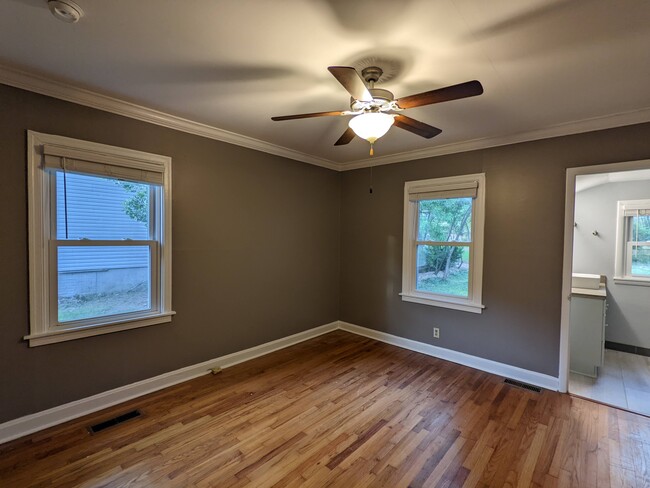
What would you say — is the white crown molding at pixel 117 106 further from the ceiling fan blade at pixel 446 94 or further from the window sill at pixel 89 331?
the ceiling fan blade at pixel 446 94

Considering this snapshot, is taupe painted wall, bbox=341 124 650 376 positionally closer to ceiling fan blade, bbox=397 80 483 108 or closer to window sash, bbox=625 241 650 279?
ceiling fan blade, bbox=397 80 483 108

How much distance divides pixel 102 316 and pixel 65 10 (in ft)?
7.09

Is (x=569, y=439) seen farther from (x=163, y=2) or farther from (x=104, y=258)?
(x=104, y=258)

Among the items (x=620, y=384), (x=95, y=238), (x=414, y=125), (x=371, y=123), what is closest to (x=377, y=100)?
(x=371, y=123)

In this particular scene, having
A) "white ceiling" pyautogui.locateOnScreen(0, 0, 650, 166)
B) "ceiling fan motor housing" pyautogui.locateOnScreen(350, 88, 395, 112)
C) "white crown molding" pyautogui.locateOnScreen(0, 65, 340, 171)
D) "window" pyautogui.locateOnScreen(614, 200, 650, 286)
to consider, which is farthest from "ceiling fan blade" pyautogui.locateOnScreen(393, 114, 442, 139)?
"window" pyautogui.locateOnScreen(614, 200, 650, 286)

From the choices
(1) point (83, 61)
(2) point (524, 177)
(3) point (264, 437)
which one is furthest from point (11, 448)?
(2) point (524, 177)

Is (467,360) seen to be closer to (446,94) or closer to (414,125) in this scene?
(414,125)

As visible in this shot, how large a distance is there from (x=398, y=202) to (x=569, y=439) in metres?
2.84

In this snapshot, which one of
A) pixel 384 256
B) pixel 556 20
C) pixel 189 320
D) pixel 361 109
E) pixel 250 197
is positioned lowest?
pixel 189 320

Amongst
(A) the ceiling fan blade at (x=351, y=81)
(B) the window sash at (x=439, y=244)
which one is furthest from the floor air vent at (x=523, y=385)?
(A) the ceiling fan blade at (x=351, y=81)

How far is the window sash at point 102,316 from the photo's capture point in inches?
93.0

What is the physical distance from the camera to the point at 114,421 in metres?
2.43

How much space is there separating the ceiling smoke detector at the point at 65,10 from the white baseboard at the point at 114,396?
2.62 meters

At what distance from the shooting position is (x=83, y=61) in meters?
1.98
